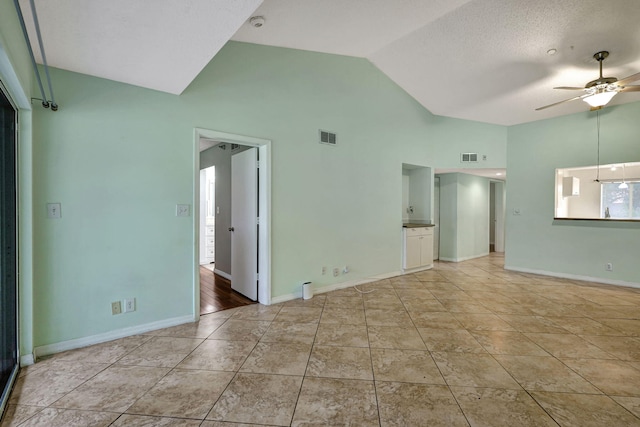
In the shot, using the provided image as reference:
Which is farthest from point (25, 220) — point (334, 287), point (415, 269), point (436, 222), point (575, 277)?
point (575, 277)

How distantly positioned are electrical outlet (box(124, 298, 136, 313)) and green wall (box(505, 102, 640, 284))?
632 cm

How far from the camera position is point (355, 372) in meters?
2.08

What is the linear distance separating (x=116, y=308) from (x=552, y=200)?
6.70 meters

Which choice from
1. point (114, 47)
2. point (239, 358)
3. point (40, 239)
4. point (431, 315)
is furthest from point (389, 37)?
point (40, 239)

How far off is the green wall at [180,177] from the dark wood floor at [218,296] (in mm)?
495

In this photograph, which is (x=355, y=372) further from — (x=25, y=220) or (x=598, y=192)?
(x=598, y=192)

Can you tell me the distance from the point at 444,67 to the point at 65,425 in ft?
17.1

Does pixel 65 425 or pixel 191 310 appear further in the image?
pixel 191 310

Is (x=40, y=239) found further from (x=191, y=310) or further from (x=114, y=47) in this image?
Result: (x=114, y=47)

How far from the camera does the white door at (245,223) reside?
363cm

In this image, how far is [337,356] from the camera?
7.58ft

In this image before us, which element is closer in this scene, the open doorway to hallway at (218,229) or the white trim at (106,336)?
the white trim at (106,336)

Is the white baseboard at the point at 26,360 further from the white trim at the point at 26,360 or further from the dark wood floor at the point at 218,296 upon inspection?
the dark wood floor at the point at 218,296

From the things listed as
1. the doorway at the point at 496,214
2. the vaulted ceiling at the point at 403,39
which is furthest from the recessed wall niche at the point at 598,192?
the doorway at the point at 496,214
